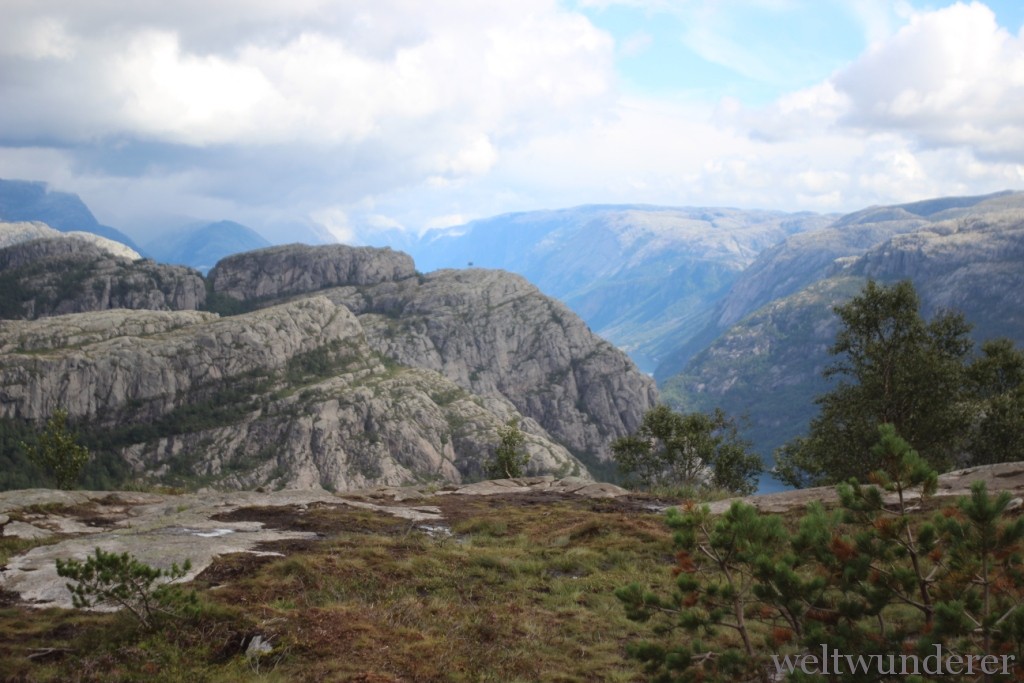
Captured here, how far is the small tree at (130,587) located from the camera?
1316 cm

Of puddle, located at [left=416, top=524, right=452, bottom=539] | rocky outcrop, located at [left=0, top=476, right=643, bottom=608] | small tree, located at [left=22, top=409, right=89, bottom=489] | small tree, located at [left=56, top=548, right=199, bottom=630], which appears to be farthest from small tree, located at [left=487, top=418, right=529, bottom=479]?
small tree, located at [left=56, top=548, right=199, bottom=630]

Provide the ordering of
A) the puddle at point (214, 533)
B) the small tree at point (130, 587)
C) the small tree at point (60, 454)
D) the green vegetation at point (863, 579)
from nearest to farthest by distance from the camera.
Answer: the green vegetation at point (863, 579) → the small tree at point (130, 587) → the puddle at point (214, 533) → the small tree at point (60, 454)

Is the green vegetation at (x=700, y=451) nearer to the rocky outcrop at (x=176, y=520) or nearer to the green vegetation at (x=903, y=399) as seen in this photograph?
the green vegetation at (x=903, y=399)

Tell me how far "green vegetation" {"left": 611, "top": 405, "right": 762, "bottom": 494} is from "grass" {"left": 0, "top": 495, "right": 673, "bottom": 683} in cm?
3806

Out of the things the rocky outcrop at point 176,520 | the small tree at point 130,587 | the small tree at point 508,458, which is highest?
the small tree at point 130,587

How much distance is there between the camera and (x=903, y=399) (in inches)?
1918

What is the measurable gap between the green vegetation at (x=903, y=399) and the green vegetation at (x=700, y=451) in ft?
23.8

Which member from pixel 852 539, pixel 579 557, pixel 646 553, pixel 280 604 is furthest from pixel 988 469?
pixel 280 604

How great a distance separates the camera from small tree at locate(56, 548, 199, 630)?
13156 mm

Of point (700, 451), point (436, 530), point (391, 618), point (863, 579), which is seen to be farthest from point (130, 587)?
point (700, 451)

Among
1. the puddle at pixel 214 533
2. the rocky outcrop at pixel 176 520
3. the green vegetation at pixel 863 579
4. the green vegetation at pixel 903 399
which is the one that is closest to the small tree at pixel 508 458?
the rocky outcrop at pixel 176 520

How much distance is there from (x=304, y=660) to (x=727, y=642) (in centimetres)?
1013

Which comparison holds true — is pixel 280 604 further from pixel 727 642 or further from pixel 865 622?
pixel 865 622

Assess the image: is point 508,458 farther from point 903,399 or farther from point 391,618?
point 391,618
